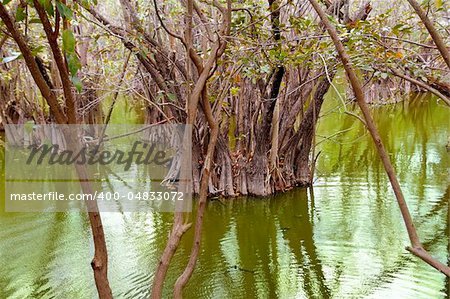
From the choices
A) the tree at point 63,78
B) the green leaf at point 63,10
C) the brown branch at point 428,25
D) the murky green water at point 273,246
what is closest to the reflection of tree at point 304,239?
the murky green water at point 273,246

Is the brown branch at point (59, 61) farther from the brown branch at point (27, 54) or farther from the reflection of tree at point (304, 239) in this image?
the reflection of tree at point (304, 239)

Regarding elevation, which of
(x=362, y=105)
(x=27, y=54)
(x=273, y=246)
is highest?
(x=27, y=54)

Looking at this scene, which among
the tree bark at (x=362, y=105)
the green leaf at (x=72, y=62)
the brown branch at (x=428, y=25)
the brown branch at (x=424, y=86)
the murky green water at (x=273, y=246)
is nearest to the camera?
the green leaf at (x=72, y=62)

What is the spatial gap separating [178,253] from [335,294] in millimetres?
1553

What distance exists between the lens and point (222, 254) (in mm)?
4320

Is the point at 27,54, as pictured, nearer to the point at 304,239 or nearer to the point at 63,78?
the point at 63,78

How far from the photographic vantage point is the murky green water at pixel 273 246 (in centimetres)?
358

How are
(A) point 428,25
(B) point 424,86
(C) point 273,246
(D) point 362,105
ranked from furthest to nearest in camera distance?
(C) point 273,246 < (B) point 424,86 < (D) point 362,105 < (A) point 428,25

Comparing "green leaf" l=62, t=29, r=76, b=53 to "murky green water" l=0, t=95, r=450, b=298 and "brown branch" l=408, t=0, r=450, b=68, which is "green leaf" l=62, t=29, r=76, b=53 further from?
"murky green water" l=0, t=95, r=450, b=298

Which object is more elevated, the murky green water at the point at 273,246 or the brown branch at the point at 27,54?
the brown branch at the point at 27,54

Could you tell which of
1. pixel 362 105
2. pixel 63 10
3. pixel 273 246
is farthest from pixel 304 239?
pixel 63 10

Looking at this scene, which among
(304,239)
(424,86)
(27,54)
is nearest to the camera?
(27,54)

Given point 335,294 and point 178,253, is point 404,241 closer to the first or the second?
point 335,294

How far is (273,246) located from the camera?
4.50m
